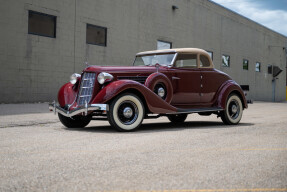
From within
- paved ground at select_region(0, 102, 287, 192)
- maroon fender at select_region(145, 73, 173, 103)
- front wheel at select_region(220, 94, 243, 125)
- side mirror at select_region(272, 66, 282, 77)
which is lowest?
paved ground at select_region(0, 102, 287, 192)

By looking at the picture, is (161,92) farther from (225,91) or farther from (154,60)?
(225,91)

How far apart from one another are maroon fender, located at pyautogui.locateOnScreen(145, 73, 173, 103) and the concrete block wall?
8.49m

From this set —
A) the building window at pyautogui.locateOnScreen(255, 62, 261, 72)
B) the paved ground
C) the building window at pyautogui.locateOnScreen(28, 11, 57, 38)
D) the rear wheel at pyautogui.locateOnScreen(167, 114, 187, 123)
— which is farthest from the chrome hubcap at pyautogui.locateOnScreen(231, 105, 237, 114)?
the building window at pyautogui.locateOnScreen(255, 62, 261, 72)

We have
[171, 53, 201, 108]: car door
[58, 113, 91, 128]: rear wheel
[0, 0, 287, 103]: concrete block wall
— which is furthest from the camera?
[0, 0, 287, 103]: concrete block wall

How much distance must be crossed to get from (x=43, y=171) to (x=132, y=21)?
56.2ft

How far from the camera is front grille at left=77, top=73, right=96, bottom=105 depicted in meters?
7.65

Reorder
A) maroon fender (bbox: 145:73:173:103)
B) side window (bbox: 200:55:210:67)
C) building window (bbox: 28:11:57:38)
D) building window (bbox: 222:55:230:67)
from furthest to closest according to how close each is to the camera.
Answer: building window (bbox: 222:55:230:67)
building window (bbox: 28:11:57:38)
side window (bbox: 200:55:210:67)
maroon fender (bbox: 145:73:173:103)

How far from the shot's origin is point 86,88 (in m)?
7.79

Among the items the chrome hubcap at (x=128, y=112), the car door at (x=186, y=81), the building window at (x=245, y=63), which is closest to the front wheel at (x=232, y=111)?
the car door at (x=186, y=81)

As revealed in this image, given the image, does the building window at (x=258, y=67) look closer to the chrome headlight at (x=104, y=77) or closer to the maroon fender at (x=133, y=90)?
the maroon fender at (x=133, y=90)

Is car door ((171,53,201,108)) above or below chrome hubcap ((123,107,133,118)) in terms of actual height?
above

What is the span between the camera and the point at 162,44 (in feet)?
75.2

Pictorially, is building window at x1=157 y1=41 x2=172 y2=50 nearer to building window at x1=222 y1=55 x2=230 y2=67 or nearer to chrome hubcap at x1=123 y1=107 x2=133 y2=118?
building window at x1=222 y1=55 x2=230 y2=67

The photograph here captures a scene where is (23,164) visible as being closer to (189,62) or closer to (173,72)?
(173,72)
